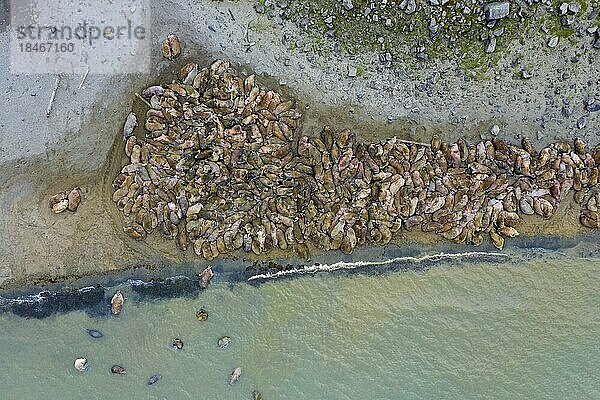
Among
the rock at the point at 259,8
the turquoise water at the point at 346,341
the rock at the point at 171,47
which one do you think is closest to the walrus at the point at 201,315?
the turquoise water at the point at 346,341

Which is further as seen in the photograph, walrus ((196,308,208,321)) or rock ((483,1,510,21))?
walrus ((196,308,208,321))

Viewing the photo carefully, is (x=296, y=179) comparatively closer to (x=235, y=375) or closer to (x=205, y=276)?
(x=205, y=276)

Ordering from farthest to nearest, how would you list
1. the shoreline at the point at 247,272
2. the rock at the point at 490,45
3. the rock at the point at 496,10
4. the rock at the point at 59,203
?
the shoreline at the point at 247,272
the rock at the point at 59,203
the rock at the point at 490,45
the rock at the point at 496,10

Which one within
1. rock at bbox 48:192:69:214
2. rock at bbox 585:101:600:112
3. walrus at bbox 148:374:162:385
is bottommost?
walrus at bbox 148:374:162:385

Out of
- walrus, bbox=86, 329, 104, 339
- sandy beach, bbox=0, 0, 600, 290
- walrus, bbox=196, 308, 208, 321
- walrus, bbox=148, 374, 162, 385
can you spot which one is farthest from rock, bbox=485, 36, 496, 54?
walrus, bbox=86, 329, 104, 339

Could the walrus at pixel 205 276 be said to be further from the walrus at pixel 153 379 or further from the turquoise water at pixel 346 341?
the walrus at pixel 153 379

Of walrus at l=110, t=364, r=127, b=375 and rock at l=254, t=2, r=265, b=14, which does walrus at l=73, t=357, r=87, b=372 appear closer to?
walrus at l=110, t=364, r=127, b=375

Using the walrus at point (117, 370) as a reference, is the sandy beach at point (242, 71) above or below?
above
